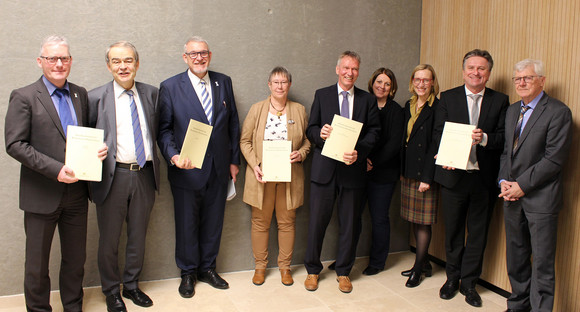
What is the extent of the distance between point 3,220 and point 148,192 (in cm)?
112

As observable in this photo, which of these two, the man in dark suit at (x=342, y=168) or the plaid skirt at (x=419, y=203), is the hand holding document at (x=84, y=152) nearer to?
the man in dark suit at (x=342, y=168)

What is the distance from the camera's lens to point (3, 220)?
3283mm

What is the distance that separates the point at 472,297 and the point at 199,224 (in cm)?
222

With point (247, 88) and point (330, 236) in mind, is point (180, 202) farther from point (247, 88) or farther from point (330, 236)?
point (330, 236)

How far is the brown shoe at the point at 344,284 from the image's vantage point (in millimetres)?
3584

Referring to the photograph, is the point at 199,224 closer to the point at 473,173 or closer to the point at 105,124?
the point at 105,124

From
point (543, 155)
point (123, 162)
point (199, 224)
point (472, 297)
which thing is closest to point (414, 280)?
point (472, 297)

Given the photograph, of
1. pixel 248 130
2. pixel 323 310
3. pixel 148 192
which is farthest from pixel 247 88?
pixel 323 310

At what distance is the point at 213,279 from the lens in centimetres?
363

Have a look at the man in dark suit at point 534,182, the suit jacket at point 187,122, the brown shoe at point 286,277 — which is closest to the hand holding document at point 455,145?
the man in dark suit at point 534,182

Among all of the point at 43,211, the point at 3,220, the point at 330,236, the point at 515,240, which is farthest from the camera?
the point at 330,236

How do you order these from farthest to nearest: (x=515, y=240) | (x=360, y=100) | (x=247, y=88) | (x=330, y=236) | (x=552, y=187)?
(x=330, y=236), (x=247, y=88), (x=360, y=100), (x=515, y=240), (x=552, y=187)

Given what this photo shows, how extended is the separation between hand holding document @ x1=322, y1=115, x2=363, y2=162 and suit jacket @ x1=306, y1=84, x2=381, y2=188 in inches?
5.7

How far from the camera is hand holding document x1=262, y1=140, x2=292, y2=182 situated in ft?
11.4
